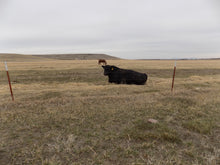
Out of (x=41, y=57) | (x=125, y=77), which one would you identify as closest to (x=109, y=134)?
(x=125, y=77)

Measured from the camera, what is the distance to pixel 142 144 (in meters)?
3.20

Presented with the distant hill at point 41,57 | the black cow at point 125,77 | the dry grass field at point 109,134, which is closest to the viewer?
the dry grass field at point 109,134

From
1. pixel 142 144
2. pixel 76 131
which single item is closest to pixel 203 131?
pixel 142 144

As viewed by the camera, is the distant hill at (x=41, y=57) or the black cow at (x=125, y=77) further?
the distant hill at (x=41, y=57)

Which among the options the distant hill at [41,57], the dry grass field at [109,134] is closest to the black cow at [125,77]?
the dry grass field at [109,134]

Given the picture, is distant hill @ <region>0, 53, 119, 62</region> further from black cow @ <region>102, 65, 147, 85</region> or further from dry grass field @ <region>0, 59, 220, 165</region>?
dry grass field @ <region>0, 59, 220, 165</region>

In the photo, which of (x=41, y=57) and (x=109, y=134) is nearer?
(x=109, y=134)

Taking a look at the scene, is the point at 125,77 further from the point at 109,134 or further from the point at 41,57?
the point at 41,57

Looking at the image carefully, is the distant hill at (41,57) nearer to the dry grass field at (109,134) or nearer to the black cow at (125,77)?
the black cow at (125,77)

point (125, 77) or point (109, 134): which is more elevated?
point (125, 77)

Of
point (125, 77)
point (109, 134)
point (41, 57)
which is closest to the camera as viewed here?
point (109, 134)

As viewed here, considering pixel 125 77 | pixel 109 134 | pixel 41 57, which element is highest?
pixel 41 57

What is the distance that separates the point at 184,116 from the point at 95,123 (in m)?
3.08

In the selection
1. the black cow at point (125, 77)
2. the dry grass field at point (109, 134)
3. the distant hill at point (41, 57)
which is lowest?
the dry grass field at point (109, 134)
